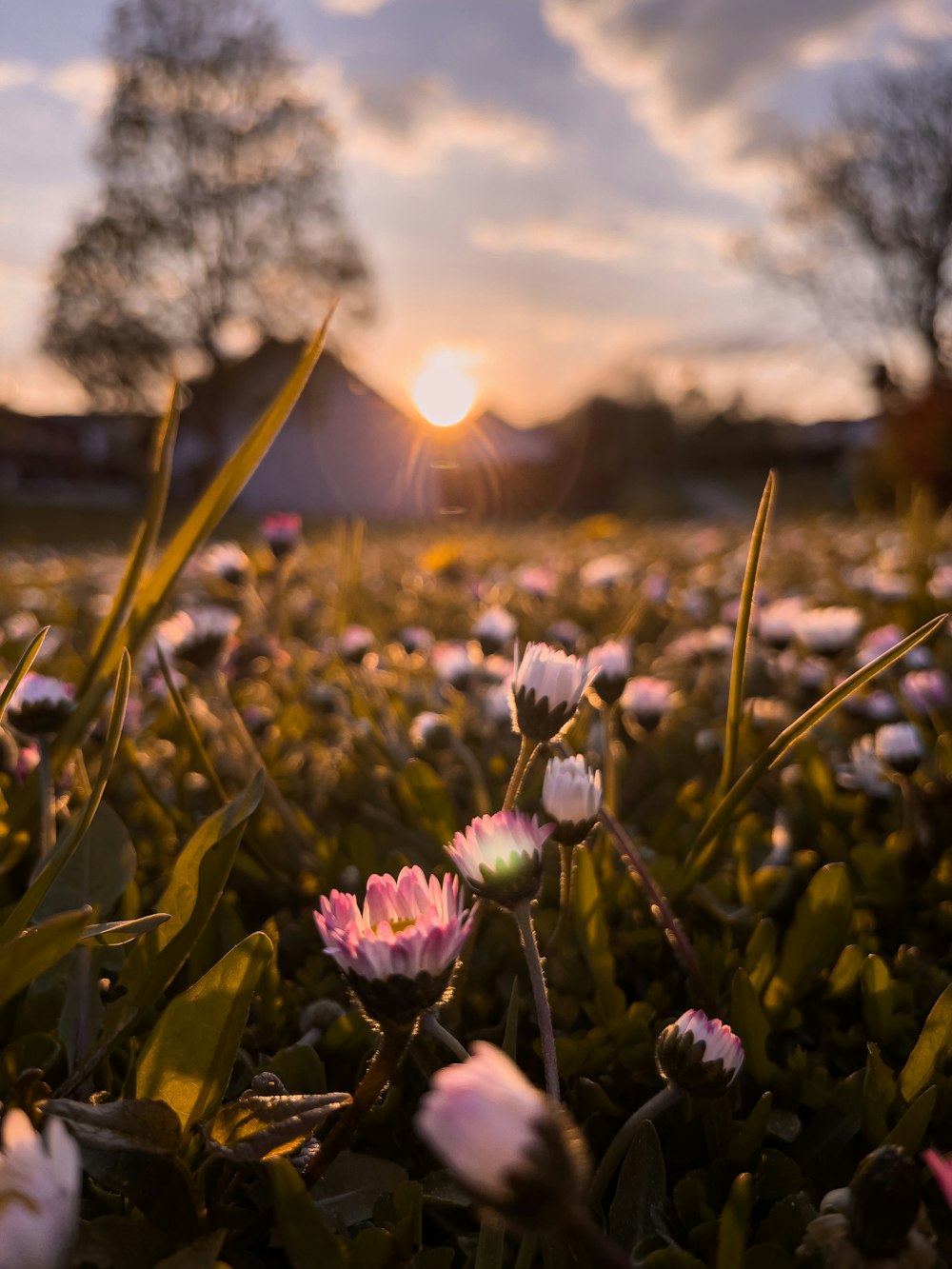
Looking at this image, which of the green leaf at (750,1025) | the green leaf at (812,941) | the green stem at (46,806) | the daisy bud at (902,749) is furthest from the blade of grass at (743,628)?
the green stem at (46,806)

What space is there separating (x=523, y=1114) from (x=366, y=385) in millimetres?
32691

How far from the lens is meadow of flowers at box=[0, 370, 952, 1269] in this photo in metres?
0.64

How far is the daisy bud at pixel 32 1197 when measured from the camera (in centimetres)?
48

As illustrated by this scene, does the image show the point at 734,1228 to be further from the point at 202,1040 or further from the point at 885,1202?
the point at 202,1040

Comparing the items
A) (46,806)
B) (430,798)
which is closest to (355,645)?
(430,798)

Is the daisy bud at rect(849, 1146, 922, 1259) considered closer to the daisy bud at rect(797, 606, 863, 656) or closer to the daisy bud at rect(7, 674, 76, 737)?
the daisy bud at rect(7, 674, 76, 737)

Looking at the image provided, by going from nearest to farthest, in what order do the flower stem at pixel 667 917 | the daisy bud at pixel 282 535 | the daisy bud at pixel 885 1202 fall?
the daisy bud at pixel 885 1202 → the flower stem at pixel 667 917 → the daisy bud at pixel 282 535

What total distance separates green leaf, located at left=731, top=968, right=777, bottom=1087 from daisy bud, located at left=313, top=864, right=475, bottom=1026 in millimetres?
344

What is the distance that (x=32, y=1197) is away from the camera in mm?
486

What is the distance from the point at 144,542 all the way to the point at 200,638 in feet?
1.24

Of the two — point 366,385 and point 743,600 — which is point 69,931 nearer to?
point 743,600

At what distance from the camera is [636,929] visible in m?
1.24

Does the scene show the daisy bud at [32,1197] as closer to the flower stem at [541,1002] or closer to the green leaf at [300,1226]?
the green leaf at [300,1226]

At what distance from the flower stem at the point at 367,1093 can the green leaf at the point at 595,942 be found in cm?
38
